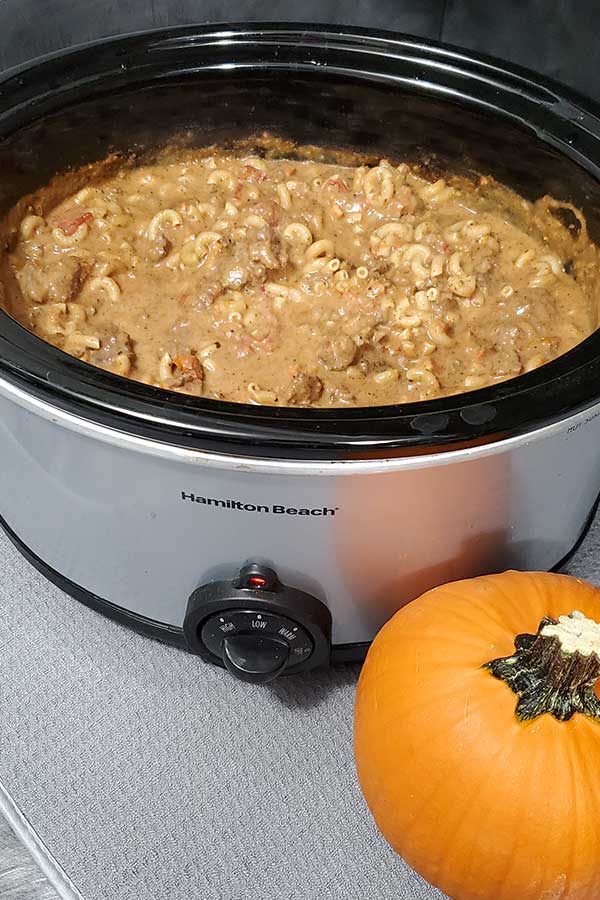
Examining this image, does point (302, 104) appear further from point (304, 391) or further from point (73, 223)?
point (304, 391)

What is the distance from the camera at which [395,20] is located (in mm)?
1390

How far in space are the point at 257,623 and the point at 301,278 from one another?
452mm

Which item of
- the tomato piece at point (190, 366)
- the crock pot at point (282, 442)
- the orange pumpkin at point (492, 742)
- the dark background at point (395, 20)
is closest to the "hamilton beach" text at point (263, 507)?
the crock pot at point (282, 442)

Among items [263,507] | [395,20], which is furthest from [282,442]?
[395,20]

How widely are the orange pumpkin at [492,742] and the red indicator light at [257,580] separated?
0.38 feet

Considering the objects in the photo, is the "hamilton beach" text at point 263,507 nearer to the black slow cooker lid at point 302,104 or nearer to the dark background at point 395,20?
the black slow cooker lid at point 302,104

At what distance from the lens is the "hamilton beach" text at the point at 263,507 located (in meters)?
0.73

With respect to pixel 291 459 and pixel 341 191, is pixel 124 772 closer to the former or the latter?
pixel 291 459

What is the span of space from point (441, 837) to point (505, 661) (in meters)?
0.15

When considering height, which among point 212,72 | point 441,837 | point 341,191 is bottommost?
point 441,837

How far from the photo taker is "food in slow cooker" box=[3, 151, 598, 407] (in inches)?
37.8

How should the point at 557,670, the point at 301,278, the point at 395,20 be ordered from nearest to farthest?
the point at 557,670 < the point at 301,278 < the point at 395,20

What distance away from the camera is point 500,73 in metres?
1.03

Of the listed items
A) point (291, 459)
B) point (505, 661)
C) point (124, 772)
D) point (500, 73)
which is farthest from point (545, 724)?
point (500, 73)
